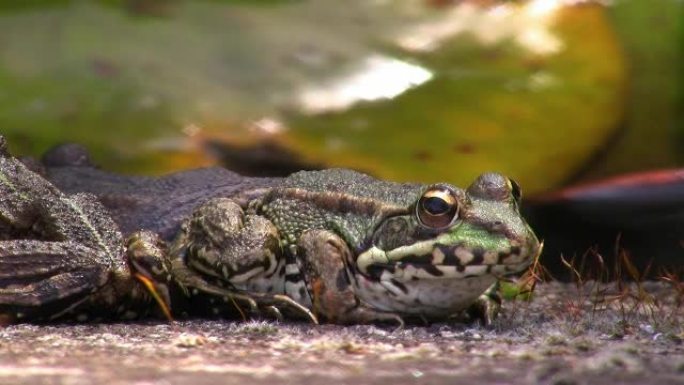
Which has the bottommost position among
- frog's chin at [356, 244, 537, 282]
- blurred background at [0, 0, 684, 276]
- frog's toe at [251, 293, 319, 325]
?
frog's toe at [251, 293, 319, 325]

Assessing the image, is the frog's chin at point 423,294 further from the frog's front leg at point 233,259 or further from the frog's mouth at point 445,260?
the frog's front leg at point 233,259

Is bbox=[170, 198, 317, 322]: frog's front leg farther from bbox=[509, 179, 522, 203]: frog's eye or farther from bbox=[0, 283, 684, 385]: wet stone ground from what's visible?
bbox=[509, 179, 522, 203]: frog's eye

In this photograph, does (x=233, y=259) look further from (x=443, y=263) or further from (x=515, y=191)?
(x=515, y=191)

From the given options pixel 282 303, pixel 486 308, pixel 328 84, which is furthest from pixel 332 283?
pixel 328 84

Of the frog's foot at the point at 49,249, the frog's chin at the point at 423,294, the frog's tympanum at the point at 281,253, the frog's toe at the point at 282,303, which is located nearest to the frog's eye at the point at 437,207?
the frog's tympanum at the point at 281,253

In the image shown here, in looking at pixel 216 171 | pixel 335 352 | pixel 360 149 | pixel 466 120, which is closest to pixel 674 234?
pixel 466 120

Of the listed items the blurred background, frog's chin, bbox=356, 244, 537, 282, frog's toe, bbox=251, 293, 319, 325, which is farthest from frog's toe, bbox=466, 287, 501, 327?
the blurred background

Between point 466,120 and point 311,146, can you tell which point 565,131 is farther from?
point 311,146
